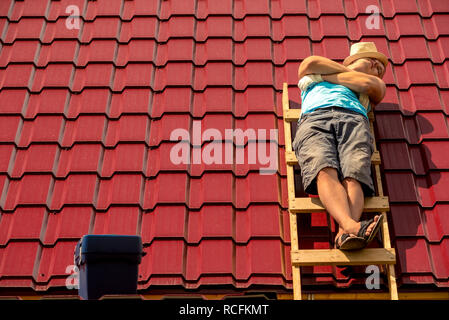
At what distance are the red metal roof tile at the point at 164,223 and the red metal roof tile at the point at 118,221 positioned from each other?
0.21 feet

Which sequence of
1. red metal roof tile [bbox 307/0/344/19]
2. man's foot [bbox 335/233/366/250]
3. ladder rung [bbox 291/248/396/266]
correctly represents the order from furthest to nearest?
red metal roof tile [bbox 307/0/344/19] → ladder rung [bbox 291/248/396/266] → man's foot [bbox 335/233/366/250]

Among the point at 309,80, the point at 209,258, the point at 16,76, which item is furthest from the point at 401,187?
the point at 16,76

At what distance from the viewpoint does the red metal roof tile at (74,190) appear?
11.9 feet

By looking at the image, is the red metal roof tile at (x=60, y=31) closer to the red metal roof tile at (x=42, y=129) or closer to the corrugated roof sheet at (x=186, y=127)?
the corrugated roof sheet at (x=186, y=127)

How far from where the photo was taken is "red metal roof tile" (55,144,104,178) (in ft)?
Result: 12.4

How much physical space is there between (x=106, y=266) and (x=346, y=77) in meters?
2.00

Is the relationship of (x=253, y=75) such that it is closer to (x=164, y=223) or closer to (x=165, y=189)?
(x=165, y=189)

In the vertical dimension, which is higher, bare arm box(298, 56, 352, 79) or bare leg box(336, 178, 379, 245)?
bare arm box(298, 56, 352, 79)

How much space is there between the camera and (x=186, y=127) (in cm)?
399

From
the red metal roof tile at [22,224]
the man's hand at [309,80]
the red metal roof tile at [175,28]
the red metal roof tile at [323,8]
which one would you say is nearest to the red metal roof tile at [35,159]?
the red metal roof tile at [22,224]

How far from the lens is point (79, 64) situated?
446cm

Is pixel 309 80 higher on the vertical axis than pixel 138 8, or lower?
lower

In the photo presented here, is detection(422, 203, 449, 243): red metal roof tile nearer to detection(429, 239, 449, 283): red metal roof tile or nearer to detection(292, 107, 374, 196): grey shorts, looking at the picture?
detection(429, 239, 449, 283): red metal roof tile

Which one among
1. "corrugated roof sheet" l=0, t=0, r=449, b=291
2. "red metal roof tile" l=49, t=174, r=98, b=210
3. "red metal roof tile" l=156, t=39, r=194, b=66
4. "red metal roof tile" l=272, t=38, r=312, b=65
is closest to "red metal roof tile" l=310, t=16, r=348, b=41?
"corrugated roof sheet" l=0, t=0, r=449, b=291
